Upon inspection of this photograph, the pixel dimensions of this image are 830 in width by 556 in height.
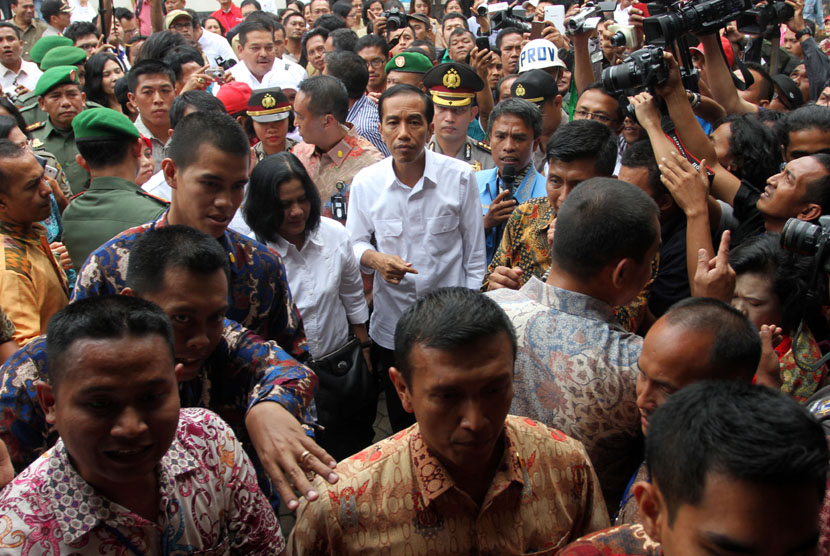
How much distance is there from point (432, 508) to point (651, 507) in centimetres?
54

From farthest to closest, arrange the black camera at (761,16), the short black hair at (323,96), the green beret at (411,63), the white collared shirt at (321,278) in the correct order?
the green beret at (411,63) < the short black hair at (323,96) < the black camera at (761,16) < the white collared shirt at (321,278)

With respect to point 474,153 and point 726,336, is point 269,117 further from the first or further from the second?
point 726,336

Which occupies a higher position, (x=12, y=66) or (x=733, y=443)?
(x=12, y=66)

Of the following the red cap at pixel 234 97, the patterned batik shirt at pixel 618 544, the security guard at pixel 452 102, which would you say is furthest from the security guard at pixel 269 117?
the patterned batik shirt at pixel 618 544

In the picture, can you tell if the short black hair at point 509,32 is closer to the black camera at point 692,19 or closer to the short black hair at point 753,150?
the black camera at point 692,19

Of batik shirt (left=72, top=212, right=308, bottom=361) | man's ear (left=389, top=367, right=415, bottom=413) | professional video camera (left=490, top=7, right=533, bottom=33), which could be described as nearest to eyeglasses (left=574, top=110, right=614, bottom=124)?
batik shirt (left=72, top=212, right=308, bottom=361)

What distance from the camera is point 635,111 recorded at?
3730mm

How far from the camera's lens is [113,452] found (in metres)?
1.45

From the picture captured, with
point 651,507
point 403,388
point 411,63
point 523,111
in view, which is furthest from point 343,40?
point 651,507

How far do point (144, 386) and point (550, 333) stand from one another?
1170 millimetres

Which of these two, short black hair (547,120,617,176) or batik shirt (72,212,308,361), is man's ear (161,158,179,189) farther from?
short black hair (547,120,617,176)

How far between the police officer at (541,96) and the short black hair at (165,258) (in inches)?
125

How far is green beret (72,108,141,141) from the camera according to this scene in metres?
3.35

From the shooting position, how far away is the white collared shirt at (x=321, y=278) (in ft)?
11.4
